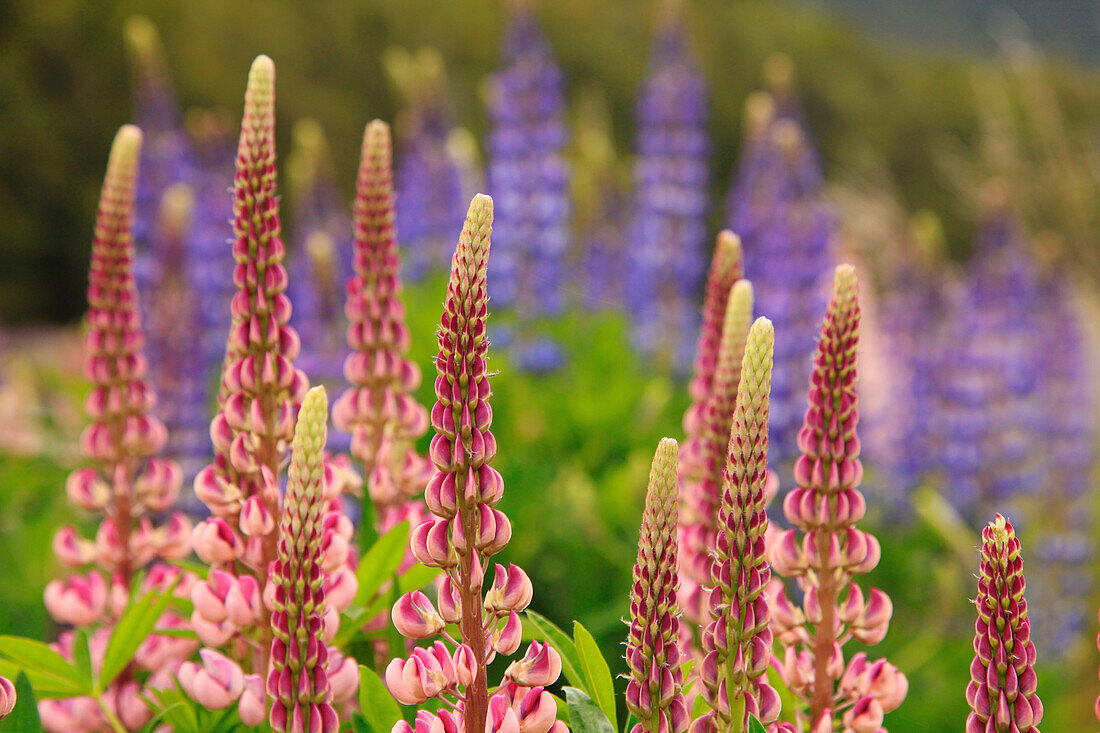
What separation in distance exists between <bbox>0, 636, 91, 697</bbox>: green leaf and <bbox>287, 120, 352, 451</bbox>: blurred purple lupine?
1601 millimetres

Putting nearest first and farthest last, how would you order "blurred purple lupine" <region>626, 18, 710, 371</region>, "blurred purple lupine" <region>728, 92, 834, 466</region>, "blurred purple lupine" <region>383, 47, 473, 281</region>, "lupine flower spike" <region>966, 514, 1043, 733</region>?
"lupine flower spike" <region>966, 514, 1043, 733</region>
"blurred purple lupine" <region>728, 92, 834, 466</region>
"blurred purple lupine" <region>383, 47, 473, 281</region>
"blurred purple lupine" <region>626, 18, 710, 371</region>

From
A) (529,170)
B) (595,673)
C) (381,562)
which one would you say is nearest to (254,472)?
(381,562)

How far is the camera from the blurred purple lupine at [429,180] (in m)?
4.46

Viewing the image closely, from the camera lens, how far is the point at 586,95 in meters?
12.6

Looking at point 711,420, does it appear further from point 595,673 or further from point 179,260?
point 179,260

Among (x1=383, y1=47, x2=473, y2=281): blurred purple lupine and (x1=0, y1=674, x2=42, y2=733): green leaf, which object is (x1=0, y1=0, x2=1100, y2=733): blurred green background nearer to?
(x1=383, y1=47, x2=473, y2=281): blurred purple lupine

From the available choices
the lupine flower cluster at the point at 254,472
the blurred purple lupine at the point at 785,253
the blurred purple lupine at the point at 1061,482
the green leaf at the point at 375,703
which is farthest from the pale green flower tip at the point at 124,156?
the blurred purple lupine at the point at 1061,482

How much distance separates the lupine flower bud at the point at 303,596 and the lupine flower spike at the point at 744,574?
0.33 meters

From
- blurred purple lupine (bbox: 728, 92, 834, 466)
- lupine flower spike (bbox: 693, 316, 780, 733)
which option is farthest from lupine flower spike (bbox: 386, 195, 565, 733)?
blurred purple lupine (bbox: 728, 92, 834, 466)

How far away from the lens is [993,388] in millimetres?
4219

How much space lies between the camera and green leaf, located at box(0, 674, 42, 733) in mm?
967

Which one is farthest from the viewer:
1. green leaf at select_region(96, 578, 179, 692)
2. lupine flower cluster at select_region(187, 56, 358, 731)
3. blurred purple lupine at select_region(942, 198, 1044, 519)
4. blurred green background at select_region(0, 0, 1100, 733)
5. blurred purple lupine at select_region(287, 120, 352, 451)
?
blurred purple lupine at select_region(942, 198, 1044, 519)

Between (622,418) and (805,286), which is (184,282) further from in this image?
(805,286)

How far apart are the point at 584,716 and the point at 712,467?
0.38 meters
